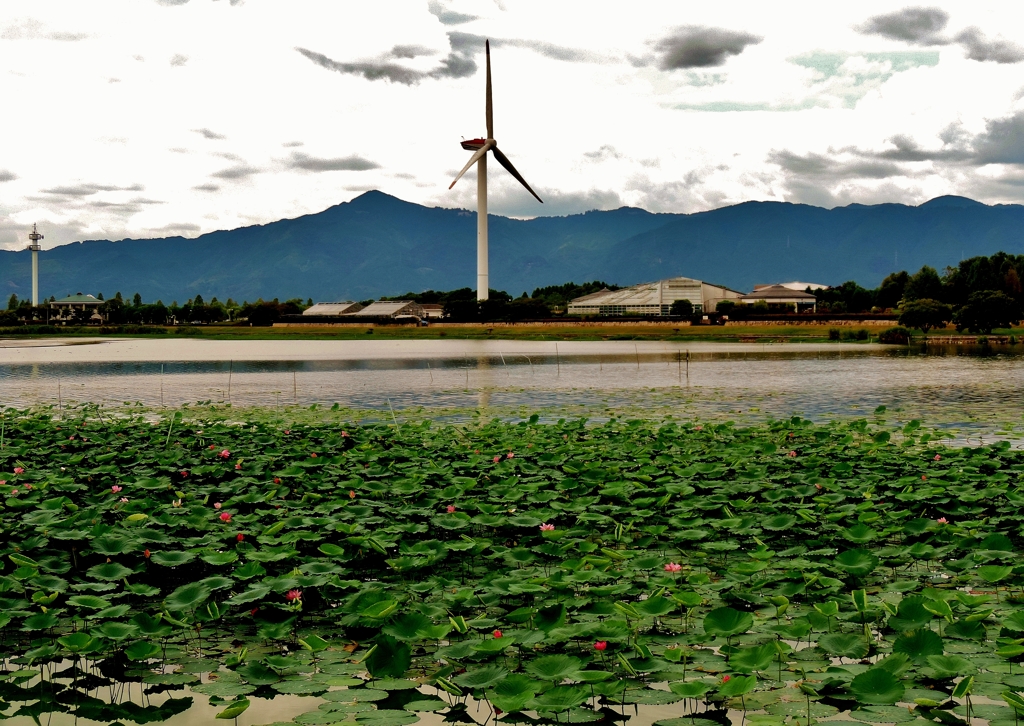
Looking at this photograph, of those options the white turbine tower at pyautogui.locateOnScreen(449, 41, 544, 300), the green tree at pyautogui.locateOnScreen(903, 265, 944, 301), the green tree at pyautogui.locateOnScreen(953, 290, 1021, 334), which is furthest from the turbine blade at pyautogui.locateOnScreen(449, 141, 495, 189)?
the green tree at pyautogui.locateOnScreen(953, 290, 1021, 334)

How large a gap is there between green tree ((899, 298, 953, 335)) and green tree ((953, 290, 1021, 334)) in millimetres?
3209

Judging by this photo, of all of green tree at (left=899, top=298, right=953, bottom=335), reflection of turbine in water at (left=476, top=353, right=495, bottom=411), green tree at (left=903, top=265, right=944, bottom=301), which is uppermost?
green tree at (left=903, top=265, right=944, bottom=301)

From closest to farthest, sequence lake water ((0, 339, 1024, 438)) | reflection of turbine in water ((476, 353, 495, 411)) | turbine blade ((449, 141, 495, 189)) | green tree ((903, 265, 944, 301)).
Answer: lake water ((0, 339, 1024, 438)) < reflection of turbine in water ((476, 353, 495, 411)) < green tree ((903, 265, 944, 301)) < turbine blade ((449, 141, 495, 189))

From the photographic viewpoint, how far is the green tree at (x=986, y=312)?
97.4 meters

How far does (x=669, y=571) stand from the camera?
357 inches

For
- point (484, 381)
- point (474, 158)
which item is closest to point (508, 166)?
point (474, 158)

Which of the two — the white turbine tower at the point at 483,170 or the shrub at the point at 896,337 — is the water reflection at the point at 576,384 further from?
the white turbine tower at the point at 483,170

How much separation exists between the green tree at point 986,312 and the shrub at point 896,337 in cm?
733

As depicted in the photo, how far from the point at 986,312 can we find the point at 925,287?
3916cm

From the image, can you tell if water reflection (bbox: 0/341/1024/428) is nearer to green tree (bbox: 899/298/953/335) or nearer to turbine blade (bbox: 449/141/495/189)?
green tree (bbox: 899/298/953/335)

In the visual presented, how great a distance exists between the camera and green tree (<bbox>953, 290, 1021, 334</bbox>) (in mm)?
97438

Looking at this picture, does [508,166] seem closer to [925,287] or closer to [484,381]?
[925,287]

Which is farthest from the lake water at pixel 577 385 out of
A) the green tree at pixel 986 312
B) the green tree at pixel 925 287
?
the green tree at pixel 925 287

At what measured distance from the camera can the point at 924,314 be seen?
340 feet
